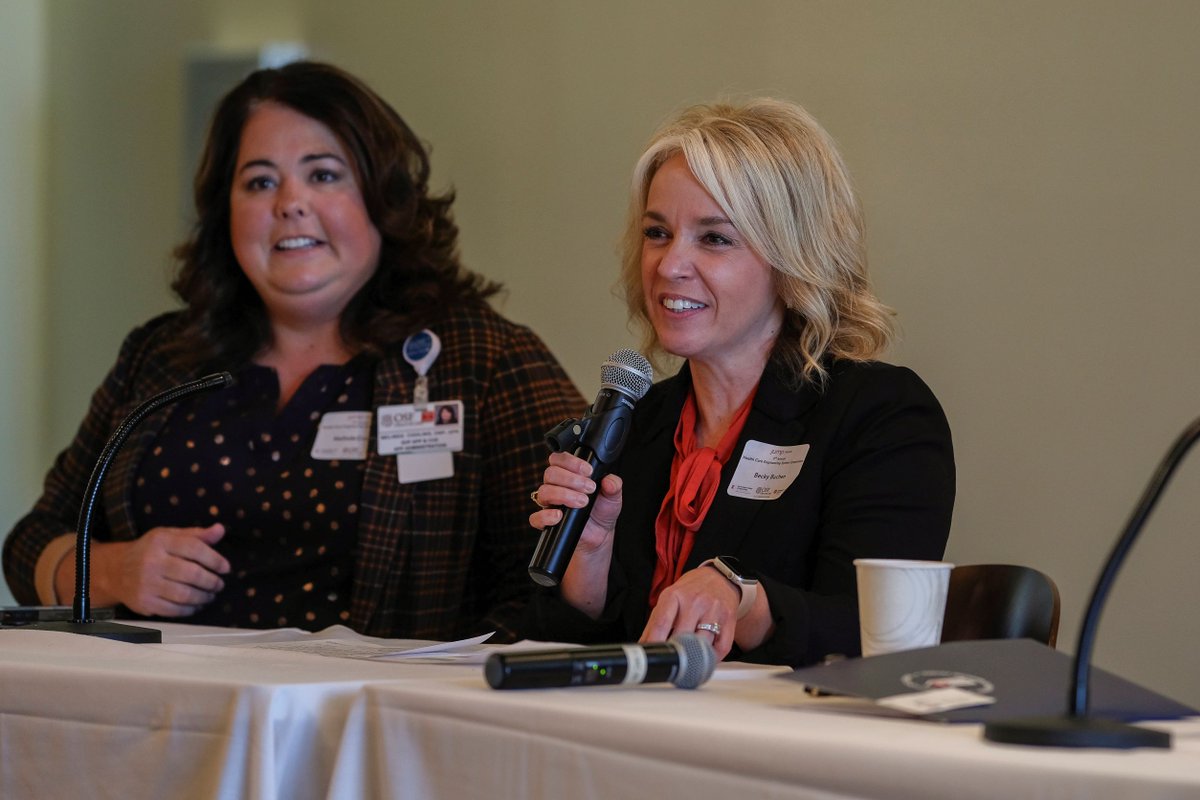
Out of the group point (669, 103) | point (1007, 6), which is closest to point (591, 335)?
point (669, 103)

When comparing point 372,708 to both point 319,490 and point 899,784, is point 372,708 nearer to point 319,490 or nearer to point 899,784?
point 899,784

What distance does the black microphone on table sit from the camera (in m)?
1.80

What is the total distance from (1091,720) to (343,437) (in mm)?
2192

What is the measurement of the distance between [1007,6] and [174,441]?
6.64 feet

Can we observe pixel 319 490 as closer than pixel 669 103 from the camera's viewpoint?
Yes

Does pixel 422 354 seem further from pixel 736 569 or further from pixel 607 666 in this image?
pixel 607 666

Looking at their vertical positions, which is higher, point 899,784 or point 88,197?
point 88,197

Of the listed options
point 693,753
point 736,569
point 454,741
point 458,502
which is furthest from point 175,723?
point 458,502

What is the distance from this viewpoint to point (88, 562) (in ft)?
6.25

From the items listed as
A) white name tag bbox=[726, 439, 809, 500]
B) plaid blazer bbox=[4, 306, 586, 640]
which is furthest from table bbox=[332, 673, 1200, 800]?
plaid blazer bbox=[4, 306, 586, 640]

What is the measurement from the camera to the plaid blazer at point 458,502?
2.84 meters

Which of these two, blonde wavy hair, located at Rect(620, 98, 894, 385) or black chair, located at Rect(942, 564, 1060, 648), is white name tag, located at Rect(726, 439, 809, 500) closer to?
blonde wavy hair, located at Rect(620, 98, 894, 385)

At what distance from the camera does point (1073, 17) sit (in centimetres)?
272

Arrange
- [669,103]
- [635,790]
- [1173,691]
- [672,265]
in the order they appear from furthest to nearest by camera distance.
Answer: [669,103]
[1173,691]
[672,265]
[635,790]
